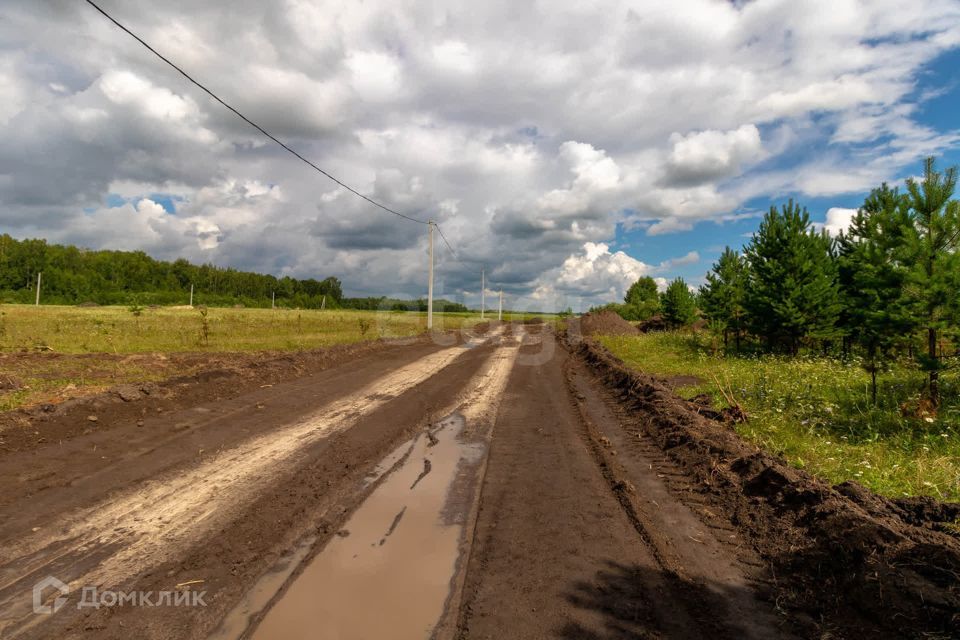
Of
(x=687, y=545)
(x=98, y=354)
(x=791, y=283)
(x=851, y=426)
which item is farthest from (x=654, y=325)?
(x=687, y=545)

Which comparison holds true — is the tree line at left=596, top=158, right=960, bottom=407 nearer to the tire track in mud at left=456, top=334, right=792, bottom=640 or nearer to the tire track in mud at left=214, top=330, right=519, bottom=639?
the tire track in mud at left=456, top=334, right=792, bottom=640

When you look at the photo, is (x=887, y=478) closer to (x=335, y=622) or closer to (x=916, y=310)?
(x=916, y=310)

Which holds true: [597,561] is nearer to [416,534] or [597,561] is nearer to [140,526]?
[416,534]

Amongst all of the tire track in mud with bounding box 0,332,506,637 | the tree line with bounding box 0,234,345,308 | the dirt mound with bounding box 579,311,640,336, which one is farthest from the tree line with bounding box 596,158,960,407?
the tree line with bounding box 0,234,345,308

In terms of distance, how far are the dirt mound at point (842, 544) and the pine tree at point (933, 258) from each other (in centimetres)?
434

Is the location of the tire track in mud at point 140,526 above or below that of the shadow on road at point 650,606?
below

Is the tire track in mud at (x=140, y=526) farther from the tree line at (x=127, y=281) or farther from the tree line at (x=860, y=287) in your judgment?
the tree line at (x=127, y=281)

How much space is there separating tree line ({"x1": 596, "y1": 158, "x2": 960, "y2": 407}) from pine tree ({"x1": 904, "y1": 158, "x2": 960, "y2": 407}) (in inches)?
0.5

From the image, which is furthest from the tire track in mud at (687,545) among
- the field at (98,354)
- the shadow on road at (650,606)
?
the field at (98,354)

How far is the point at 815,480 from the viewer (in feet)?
17.7

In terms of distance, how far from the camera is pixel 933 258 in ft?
26.6

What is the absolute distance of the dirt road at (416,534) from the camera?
3.26m

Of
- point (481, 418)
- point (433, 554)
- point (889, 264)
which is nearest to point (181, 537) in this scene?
point (433, 554)
